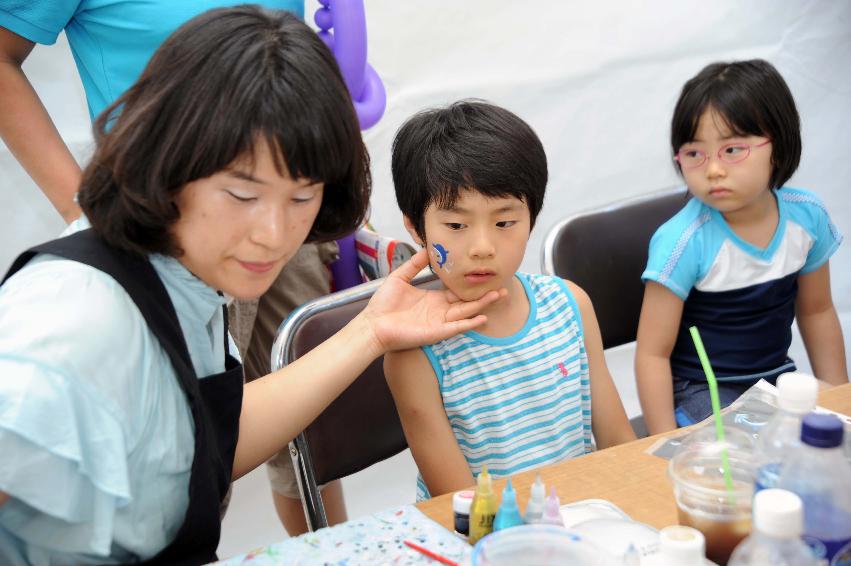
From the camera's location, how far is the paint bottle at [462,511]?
972 millimetres

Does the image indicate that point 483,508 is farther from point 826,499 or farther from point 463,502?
point 826,499

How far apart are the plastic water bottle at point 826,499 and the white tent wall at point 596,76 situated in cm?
188

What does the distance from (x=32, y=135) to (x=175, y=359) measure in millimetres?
713

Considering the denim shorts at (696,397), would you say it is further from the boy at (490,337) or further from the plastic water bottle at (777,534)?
the plastic water bottle at (777,534)

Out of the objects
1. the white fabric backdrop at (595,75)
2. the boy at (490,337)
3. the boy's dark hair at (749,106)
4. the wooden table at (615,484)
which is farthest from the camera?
the white fabric backdrop at (595,75)

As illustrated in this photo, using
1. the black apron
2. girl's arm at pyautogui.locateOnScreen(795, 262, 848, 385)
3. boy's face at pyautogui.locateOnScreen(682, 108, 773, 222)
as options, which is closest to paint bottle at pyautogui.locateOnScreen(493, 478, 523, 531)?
the black apron

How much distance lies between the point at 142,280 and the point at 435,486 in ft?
1.95

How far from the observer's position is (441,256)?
4.54 ft

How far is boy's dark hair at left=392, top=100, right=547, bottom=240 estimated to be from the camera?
4.43 ft

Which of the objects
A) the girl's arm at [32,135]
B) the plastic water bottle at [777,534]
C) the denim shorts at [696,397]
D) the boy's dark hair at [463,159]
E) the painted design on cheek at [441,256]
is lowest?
the denim shorts at [696,397]

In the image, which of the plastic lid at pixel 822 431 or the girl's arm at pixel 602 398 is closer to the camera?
the plastic lid at pixel 822 431

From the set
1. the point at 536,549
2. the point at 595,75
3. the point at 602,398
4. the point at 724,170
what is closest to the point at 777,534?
the point at 536,549

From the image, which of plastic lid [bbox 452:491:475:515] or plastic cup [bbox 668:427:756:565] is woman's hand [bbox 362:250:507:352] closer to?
plastic lid [bbox 452:491:475:515]

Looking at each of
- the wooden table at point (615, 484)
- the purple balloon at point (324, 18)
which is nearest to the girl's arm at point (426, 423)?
the wooden table at point (615, 484)
